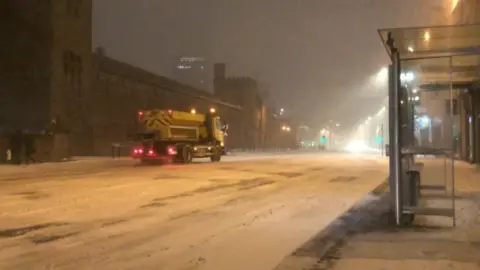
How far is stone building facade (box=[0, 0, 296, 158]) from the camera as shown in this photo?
43.3m

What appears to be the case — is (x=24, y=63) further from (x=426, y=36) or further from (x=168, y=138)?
(x=426, y=36)

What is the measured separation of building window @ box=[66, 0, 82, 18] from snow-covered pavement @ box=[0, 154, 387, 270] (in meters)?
26.1

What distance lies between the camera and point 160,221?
1262cm

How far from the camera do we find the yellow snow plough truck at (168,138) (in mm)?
36844

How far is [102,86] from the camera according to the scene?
49.7 m

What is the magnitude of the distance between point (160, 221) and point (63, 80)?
34.4 meters

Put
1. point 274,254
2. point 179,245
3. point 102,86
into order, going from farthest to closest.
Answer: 1. point 102,86
2. point 179,245
3. point 274,254

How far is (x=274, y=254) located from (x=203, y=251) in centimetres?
113

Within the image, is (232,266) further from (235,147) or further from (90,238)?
(235,147)

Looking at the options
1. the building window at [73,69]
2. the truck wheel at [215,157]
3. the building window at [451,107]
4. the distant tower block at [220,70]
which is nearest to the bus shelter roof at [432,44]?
the building window at [451,107]

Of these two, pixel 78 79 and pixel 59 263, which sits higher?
pixel 78 79

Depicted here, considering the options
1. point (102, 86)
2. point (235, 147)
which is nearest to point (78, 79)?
point (102, 86)

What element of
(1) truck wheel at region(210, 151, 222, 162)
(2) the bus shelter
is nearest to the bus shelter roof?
(2) the bus shelter

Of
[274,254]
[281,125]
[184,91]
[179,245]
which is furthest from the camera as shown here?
[281,125]
